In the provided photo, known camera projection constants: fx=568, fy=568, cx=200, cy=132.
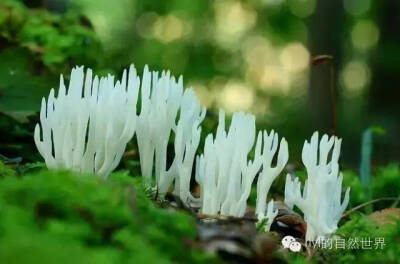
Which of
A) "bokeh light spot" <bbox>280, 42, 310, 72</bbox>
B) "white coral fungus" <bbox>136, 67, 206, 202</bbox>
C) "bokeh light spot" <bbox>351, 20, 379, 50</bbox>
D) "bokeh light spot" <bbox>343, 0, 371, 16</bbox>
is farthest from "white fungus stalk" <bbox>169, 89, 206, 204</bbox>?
"bokeh light spot" <bbox>280, 42, 310, 72</bbox>

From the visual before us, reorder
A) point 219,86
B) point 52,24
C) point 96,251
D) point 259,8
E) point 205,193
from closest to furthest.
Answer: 1. point 96,251
2. point 205,193
3. point 52,24
4. point 259,8
5. point 219,86

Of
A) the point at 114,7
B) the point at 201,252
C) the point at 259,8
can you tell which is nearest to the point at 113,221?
the point at 201,252

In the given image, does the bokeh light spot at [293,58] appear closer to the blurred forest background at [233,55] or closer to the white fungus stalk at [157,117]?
the blurred forest background at [233,55]

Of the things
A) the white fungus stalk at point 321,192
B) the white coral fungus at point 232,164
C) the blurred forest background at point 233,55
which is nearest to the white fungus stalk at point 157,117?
the white coral fungus at point 232,164

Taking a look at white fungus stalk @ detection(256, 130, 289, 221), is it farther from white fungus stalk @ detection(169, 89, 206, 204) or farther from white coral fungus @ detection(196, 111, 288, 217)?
white fungus stalk @ detection(169, 89, 206, 204)

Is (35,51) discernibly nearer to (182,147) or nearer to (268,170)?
(182,147)

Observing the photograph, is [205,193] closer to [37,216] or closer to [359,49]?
A: [37,216]

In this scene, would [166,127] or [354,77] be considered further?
[354,77]

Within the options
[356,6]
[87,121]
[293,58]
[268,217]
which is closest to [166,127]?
[87,121]
